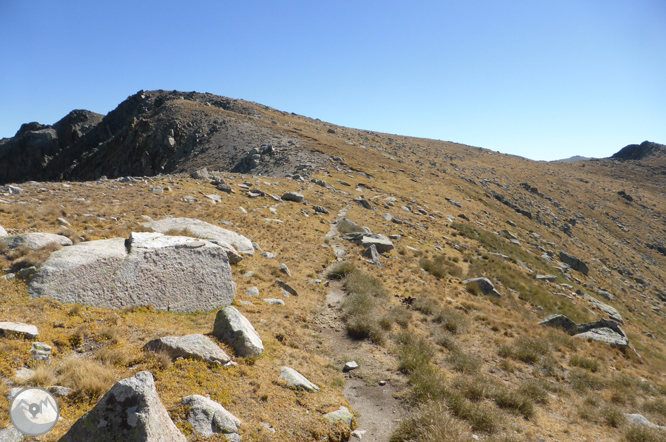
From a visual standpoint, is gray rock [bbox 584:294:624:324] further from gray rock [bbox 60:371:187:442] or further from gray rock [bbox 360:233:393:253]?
gray rock [bbox 60:371:187:442]

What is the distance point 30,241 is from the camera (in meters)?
9.60

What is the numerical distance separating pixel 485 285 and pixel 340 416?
15.6 meters

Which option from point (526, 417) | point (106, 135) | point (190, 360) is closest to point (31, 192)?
point (190, 360)

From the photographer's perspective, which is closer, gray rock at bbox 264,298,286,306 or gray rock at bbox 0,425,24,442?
gray rock at bbox 0,425,24,442

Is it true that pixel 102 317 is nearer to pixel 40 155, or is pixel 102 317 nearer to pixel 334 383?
pixel 334 383

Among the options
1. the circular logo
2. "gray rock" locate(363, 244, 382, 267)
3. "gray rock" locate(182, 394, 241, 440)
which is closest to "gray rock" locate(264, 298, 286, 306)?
"gray rock" locate(182, 394, 241, 440)

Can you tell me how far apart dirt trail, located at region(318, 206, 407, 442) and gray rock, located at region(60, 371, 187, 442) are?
453 centimetres

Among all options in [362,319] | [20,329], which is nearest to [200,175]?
[362,319]

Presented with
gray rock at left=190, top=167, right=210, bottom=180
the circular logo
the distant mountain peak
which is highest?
the distant mountain peak

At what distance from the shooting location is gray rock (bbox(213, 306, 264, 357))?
8.41 meters

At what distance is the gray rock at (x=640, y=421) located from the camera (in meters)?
9.23

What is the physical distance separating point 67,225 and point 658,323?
42.3 meters

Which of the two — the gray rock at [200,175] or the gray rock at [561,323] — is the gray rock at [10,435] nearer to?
the gray rock at [561,323]

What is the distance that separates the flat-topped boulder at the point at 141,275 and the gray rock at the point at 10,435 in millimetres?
4576
